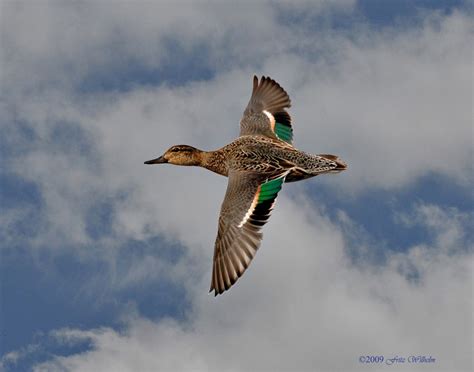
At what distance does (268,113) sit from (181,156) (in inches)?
97.9

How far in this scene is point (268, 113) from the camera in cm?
1864

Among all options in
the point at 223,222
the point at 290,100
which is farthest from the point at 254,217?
the point at 290,100

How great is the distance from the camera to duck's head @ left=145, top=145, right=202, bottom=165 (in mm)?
17344

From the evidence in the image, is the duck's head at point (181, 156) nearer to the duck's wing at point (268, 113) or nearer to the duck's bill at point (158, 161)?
the duck's bill at point (158, 161)

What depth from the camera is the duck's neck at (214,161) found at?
1662 cm

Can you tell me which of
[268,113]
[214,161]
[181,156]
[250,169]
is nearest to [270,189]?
[250,169]

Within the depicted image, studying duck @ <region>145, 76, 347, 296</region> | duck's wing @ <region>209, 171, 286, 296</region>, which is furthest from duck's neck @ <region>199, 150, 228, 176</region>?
duck's wing @ <region>209, 171, 286, 296</region>

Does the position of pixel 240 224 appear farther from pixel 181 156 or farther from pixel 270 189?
pixel 181 156

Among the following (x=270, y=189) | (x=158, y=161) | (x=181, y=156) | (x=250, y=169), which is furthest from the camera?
(x=158, y=161)

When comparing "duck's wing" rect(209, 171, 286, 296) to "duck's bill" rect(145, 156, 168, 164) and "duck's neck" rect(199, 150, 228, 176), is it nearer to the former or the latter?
"duck's neck" rect(199, 150, 228, 176)

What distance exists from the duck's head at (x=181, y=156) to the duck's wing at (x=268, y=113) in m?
1.34

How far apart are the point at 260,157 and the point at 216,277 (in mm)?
2807

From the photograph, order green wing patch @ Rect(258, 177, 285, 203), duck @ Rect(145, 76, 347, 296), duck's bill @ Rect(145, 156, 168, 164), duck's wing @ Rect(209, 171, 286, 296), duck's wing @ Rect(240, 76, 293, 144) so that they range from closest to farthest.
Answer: duck's wing @ Rect(209, 171, 286, 296), duck @ Rect(145, 76, 347, 296), green wing patch @ Rect(258, 177, 285, 203), duck's bill @ Rect(145, 156, 168, 164), duck's wing @ Rect(240, 76, 293, 144)

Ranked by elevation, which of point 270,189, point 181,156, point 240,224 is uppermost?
point 181,156
